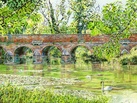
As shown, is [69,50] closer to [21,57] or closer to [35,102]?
[21,57]

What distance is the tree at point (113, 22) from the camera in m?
7.12

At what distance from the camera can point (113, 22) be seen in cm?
733

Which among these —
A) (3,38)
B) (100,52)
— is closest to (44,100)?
(100,52)

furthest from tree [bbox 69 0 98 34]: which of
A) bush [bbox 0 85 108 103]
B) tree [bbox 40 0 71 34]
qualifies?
bush [bbox 0 85 108 103]

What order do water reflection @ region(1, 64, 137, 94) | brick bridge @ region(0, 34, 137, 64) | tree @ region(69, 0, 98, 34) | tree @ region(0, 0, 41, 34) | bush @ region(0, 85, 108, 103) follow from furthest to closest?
tree @ region(69, 0, 98, 34), brick bridge @ region(0, 34, 137, 64), water reflection @ region(1, 64, 137, 94), bush @ region(0, 85, 108, 103), tree @ region(0, 0, 41, 34)

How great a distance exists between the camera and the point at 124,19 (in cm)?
743

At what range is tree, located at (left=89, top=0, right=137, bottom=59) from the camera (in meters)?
7.12

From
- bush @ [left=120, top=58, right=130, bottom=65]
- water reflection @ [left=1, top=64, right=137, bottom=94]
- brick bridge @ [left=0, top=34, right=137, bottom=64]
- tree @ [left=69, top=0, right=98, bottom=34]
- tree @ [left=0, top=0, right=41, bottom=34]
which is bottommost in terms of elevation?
water reflection @ [left=1, top=64, right=137, bottom=94]

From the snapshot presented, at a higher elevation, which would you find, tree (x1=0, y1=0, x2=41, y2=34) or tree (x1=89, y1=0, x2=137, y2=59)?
tree (x1=0, y1=0, x2=41, y2=34)

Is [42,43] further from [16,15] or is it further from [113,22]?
[113,22]

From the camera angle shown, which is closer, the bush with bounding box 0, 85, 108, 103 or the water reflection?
the bush with bounding box 0, 85, 108, 103

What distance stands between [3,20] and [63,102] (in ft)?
10.1

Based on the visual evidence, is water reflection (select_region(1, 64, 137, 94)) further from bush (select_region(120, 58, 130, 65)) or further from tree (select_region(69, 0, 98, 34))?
tree (select_region(69, 0, 98, 34))

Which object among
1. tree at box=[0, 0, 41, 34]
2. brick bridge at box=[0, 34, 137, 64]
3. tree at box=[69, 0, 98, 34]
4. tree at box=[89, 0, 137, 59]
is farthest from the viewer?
tree at box=[69, 0, 98, 34]
